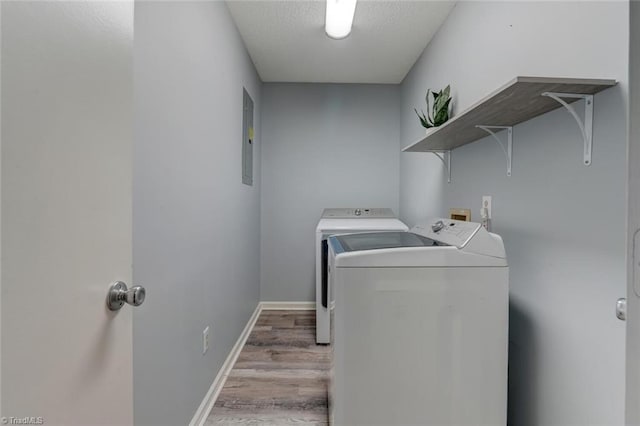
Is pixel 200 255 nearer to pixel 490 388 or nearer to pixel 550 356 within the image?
pixel 490 388

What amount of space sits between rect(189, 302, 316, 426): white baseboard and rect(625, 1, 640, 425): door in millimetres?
1652

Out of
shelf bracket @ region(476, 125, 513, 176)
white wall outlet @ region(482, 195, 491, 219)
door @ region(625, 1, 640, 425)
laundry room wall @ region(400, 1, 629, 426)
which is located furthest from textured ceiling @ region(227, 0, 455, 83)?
door @ region(625, 1, 640, 425)

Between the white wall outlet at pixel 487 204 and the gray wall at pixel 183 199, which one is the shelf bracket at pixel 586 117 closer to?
the white wall outlet at pixel 487 204

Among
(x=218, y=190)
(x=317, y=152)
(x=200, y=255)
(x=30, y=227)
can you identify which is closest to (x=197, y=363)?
(x=200, y=255)

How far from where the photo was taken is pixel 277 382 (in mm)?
1861

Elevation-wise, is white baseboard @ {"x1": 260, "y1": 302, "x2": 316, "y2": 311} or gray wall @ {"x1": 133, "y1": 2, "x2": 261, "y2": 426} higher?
gray wall @ {"x1": 133, "y1": 2, "x2": 261, "y2": 426}

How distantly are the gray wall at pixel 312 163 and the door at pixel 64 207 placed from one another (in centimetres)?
236

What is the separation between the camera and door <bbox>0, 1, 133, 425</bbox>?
43cm

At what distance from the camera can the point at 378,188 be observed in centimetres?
310

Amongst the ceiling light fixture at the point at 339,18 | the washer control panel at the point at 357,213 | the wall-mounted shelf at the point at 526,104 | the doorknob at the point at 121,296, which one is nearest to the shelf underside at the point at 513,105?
the wall-mounted shelf at the point at 526,104

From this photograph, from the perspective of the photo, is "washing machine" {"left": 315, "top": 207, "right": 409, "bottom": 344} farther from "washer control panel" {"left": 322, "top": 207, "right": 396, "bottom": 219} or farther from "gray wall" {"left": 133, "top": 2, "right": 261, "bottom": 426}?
"gray wall" {"left": 133, "top": 2, "right": 261, "bottom": 426}

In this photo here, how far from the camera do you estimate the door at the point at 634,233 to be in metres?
0.39

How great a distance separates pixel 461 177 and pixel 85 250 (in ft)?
5.81

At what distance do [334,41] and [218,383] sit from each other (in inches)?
98.7
